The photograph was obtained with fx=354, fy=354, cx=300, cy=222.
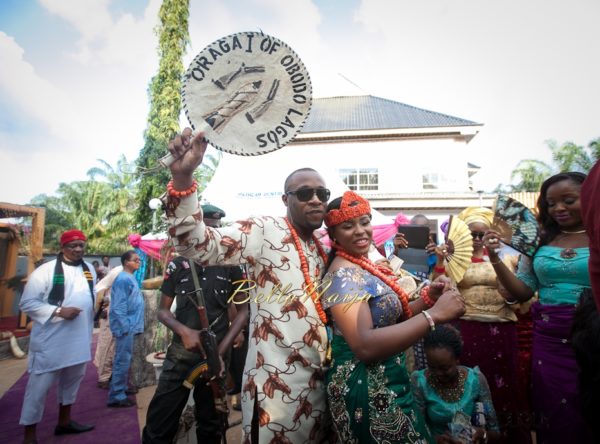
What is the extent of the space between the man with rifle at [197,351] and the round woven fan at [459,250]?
5.74ft

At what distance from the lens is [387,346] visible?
4.81 feet

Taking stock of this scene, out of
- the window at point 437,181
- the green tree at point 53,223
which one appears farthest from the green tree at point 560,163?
the green tree at point 53,223

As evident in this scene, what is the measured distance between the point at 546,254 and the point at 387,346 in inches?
66.6

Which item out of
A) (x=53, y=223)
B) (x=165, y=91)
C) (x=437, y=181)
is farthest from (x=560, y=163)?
(x=53, y=223)

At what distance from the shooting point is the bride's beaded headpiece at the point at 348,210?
1.82m

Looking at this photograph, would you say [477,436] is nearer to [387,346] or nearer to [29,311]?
[387,346]

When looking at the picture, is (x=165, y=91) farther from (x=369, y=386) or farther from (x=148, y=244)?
(x=369, y=386)

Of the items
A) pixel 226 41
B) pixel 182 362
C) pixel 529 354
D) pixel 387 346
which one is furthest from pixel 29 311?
pixel 529 354

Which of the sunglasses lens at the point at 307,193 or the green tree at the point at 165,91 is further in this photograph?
the green tree at the point at 165,91

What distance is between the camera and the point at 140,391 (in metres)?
5.70

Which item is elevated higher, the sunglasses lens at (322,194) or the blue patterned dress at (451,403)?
the sunglasses lens at (322,194)

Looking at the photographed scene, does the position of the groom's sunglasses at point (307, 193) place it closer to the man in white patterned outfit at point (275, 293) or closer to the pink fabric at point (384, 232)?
the man in white patterned outfit at point (275, 293)

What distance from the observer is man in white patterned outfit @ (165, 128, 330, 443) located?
1.54 meters

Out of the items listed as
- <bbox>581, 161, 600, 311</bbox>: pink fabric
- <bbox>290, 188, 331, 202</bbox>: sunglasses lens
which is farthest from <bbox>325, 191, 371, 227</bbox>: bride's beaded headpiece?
<bbox>581, 161, 600, 311</bbox>: pink fabric
